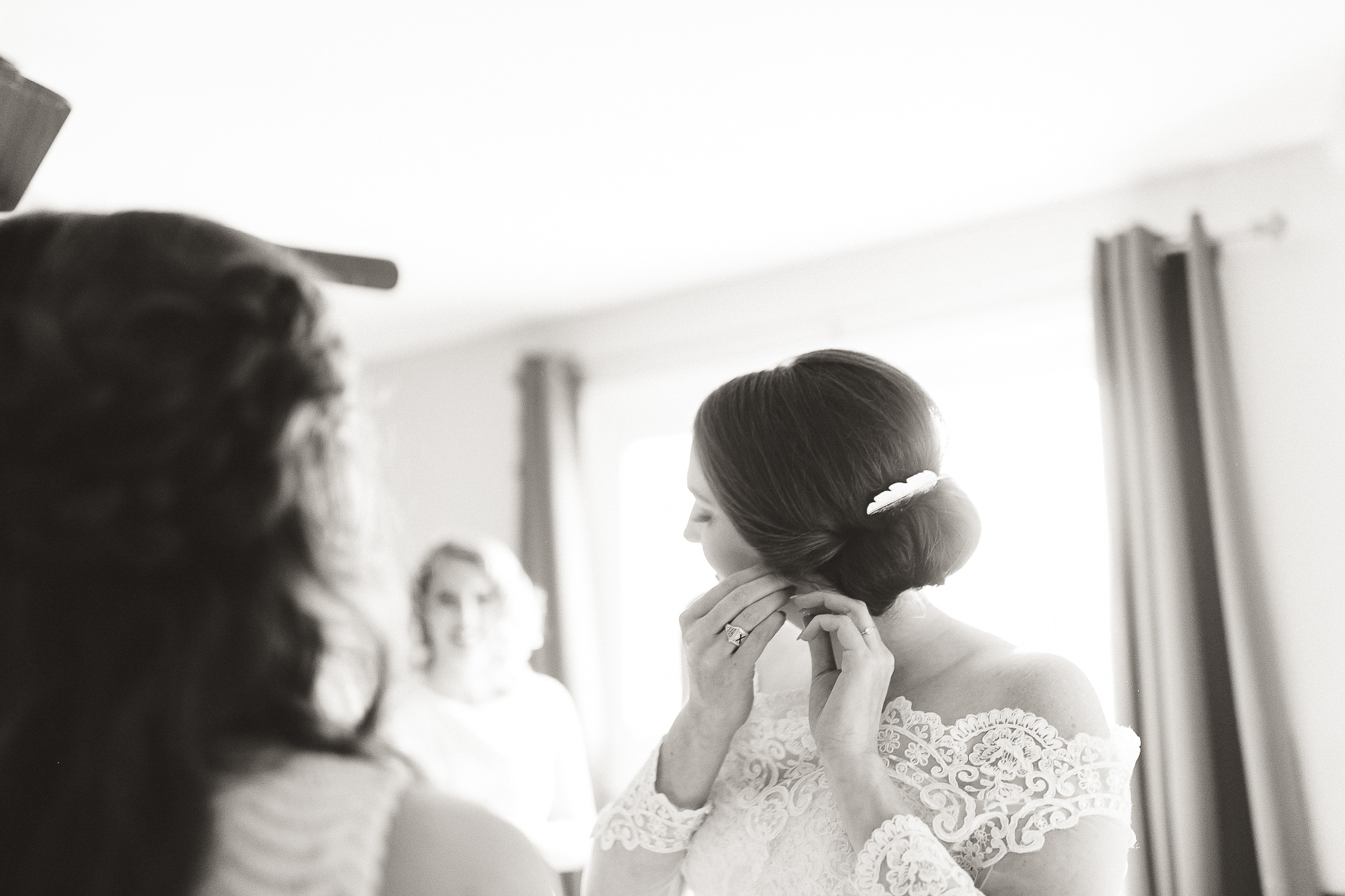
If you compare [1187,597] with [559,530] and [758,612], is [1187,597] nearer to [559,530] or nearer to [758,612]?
[758,612]

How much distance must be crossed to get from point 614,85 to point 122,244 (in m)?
2.05

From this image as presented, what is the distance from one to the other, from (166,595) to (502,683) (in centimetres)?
299

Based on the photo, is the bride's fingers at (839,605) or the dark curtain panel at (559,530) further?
A: the dark curtain panel at (559,530)

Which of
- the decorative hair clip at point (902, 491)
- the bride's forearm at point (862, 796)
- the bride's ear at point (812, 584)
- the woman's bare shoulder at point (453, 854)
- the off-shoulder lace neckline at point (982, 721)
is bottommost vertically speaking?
the woman's bare shoulder at point (453, 854)

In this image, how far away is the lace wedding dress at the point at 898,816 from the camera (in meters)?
1.16

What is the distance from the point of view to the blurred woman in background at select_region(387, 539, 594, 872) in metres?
3.27

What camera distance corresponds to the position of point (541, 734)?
339 centimetres

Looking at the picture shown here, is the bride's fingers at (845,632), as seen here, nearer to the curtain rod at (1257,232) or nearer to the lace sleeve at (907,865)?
the lace sleeve at (907,865)

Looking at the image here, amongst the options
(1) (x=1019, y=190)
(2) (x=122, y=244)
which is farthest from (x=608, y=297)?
(2) (x=122, y=244)

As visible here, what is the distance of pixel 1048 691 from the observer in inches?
48.9

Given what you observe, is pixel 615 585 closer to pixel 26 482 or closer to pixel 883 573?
pixel 883 573

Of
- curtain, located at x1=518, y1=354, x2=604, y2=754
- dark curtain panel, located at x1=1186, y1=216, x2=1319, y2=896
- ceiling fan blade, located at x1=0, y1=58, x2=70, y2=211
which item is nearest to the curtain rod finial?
dark curtain panel, located at x1=1186, y1=216, x2=1319, y2=896

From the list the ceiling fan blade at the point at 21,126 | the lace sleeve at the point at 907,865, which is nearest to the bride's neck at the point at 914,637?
the lace sleeve at the point at 907,865

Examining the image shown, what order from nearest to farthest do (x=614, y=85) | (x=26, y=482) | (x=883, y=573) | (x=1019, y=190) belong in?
(x=26, y=482) → (x=883, y=573) → (x=614, y=85) → (x=1019, y=190)
